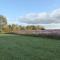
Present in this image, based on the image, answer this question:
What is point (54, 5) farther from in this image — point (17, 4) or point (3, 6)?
point (3, 6)

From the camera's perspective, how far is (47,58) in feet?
7.93

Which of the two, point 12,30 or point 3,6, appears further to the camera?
point 12,30

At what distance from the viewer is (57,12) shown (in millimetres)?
4258

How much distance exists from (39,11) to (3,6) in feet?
3.78

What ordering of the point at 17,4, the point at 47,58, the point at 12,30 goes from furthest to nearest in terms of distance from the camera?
the point at 12,30 → the point at 17,4 → the point at 47,58

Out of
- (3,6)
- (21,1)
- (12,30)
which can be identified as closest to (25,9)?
(21,1)

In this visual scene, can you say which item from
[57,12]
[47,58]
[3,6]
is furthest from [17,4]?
[47,58]

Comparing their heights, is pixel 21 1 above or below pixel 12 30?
above

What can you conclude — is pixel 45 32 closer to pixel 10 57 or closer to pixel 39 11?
pixel 39 11

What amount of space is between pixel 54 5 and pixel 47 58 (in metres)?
2.22

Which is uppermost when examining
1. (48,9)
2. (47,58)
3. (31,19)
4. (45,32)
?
(48,9)

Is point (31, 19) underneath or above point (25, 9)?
underneath

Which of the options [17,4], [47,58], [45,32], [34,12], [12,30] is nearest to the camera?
[47,58]

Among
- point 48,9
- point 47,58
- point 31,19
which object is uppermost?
point 48,9
